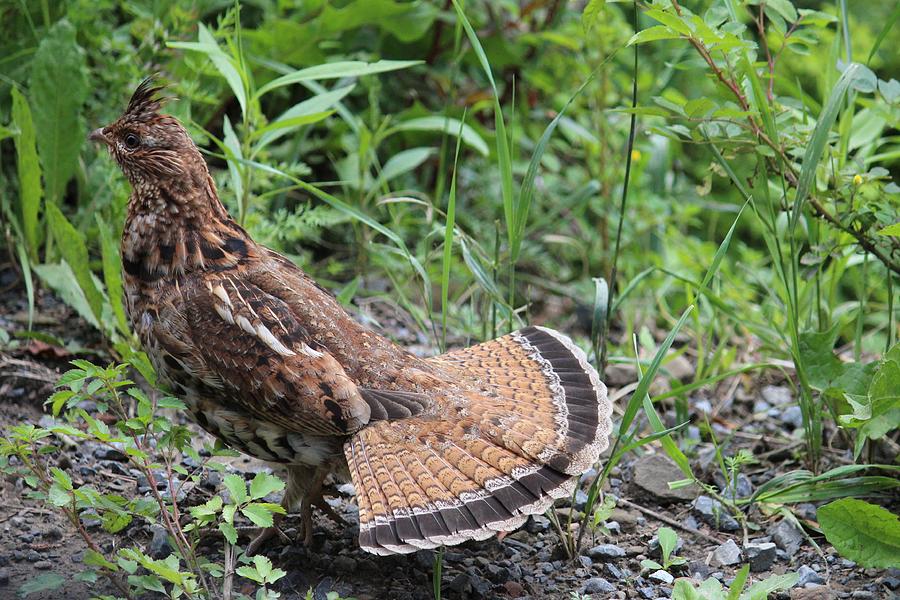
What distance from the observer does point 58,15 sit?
213 inches

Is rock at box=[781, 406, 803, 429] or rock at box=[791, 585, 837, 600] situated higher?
rock at box=[791, 585, 837, 600]

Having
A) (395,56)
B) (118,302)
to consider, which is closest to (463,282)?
(395,56)

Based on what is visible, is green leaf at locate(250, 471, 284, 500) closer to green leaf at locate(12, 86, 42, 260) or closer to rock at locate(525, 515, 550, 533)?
rock at locate(525, 515, 550, 533)

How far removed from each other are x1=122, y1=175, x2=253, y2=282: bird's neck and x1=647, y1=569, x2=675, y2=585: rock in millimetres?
1955

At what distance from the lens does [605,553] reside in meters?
3.82

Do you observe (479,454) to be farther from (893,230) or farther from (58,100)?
(58,100)

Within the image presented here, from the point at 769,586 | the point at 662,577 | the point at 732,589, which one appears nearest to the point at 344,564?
the point at 662,577

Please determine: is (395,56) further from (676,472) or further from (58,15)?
(676,472)

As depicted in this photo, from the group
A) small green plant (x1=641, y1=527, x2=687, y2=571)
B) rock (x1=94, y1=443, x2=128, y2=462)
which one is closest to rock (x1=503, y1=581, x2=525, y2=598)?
small green plant (x1=641, y1=527, x2=687, y2=571)

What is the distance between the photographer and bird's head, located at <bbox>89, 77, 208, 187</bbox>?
393 centimetres

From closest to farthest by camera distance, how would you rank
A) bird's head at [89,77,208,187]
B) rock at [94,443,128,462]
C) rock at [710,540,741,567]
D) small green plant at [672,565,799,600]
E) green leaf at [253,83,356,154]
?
small green plant at [672,565,799,600] < rock at [710,540,741,567] < bird's head at [89,77,208,187] < rock at [94,443,128,462] < green leaf at [253,83,356,154]

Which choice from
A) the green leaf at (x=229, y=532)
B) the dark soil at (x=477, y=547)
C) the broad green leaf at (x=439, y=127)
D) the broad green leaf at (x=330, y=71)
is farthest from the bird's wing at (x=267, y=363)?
the broad green leaf at (x=439, y=127)

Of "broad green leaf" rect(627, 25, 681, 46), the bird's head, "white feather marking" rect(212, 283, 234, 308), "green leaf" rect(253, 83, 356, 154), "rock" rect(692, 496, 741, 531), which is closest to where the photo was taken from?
"broad green leaf" rect(627, 25, 681, 46)

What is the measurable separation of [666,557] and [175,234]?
2.21 metres
